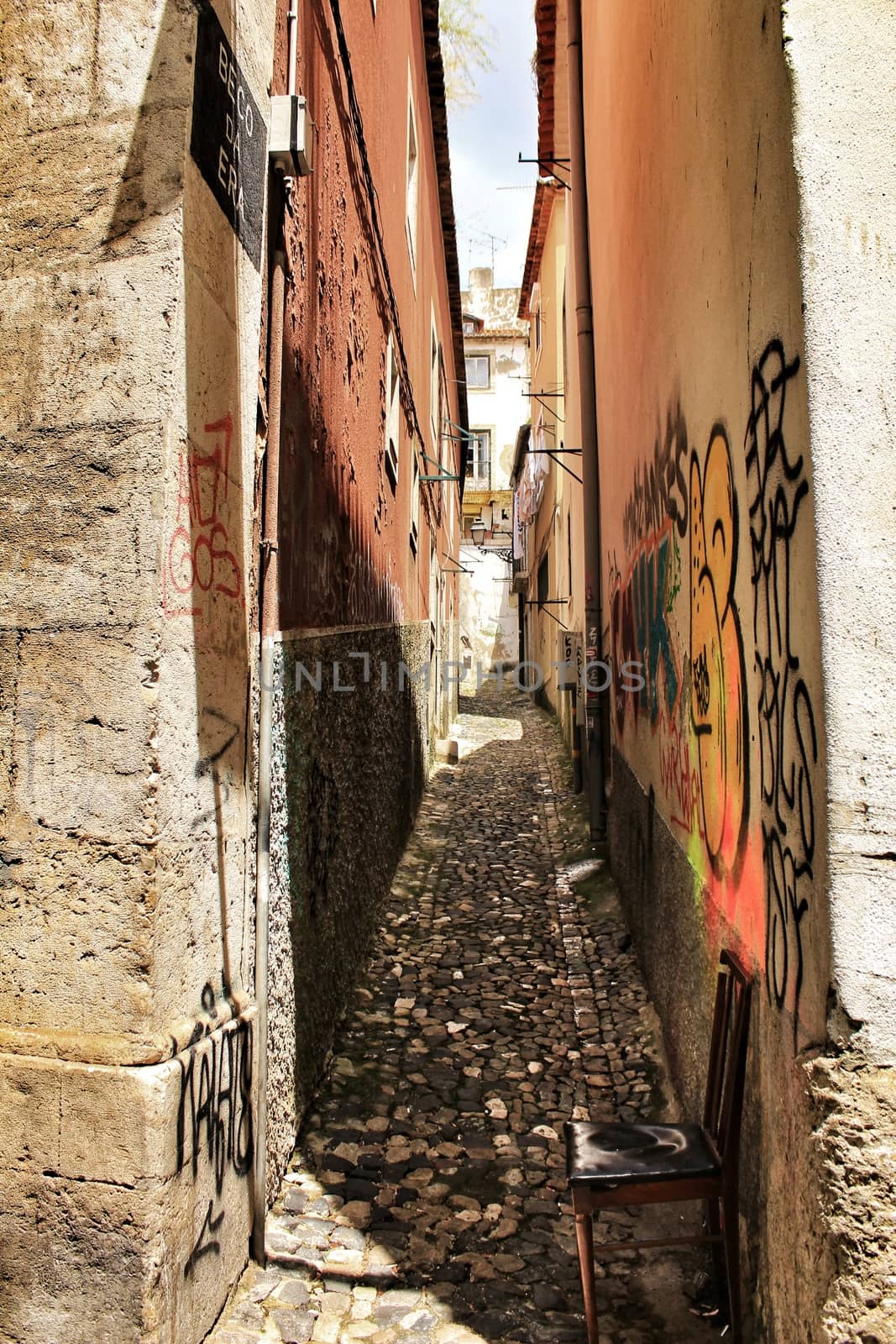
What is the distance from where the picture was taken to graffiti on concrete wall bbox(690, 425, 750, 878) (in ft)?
8.59

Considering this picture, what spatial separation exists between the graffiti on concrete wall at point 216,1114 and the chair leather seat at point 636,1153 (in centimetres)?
91

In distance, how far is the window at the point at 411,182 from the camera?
854 cm

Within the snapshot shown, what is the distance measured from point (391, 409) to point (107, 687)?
17.8 ft

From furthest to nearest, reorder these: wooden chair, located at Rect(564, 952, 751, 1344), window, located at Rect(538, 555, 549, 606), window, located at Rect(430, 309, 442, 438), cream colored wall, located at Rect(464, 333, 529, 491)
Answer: cream colored wall, located at Rect(464, 333, 529, 491), window, located at Rect(538, 555, 549, 606), window, located at Rect(430, 309, 442, 438), wooden chair, located at Rect(564, 952, 751, 1344)

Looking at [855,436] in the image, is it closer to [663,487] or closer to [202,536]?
[202,536]

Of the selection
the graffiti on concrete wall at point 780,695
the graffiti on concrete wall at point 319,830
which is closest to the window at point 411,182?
the graffiti on concrete wall at point 319,830

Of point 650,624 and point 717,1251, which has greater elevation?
point 650,624

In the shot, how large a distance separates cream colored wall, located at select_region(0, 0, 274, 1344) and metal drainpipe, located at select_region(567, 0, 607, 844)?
5.29 meters

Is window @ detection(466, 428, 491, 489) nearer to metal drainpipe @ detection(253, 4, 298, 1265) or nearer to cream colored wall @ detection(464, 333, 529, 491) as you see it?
cream colored wall @ detection(464, 333, 529, 491)

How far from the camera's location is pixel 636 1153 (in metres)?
2.45

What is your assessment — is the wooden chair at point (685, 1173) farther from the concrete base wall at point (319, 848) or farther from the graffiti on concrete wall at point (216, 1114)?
the concrete base wall at point (319, 848)

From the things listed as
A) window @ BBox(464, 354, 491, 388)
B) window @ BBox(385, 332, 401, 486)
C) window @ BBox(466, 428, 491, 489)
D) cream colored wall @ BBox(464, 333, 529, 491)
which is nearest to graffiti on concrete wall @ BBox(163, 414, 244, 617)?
window @ BBox(385, 332, 401, 486)

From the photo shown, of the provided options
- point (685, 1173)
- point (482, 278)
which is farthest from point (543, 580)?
point (482, 278)

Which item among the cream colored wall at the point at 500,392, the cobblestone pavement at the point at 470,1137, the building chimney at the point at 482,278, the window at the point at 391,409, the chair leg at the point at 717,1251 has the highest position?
the building chimney at the point at 482,278
